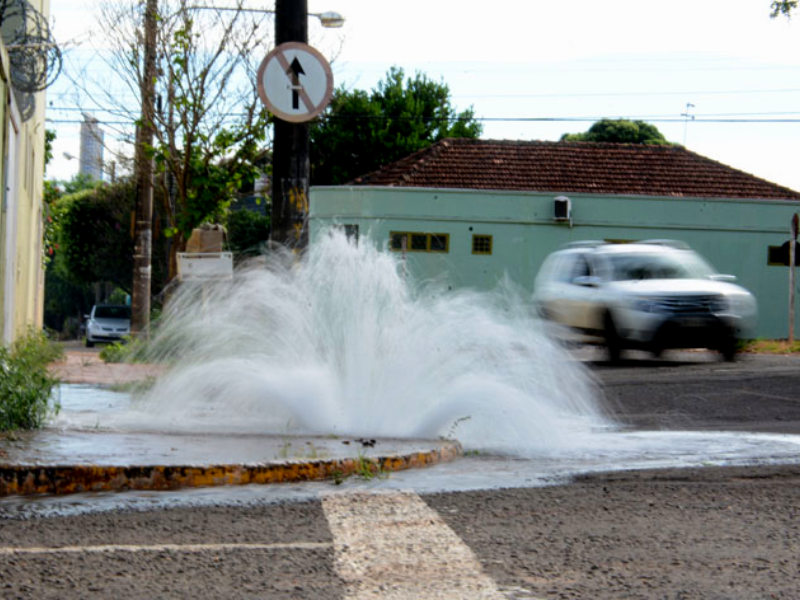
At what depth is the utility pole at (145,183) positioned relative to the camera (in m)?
20.8

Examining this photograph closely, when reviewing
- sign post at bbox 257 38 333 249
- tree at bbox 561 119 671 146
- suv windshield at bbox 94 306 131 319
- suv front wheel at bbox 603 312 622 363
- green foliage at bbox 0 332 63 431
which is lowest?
green foliage at bbox 0 332 63 431

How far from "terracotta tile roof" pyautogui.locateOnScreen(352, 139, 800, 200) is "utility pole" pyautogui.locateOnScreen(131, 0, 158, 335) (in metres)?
13.1

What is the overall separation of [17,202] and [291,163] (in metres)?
5.81

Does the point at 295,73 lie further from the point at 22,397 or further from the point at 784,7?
the point at 784,7

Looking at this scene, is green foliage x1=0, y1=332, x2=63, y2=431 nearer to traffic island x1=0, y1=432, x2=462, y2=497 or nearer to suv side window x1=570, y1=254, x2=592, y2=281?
traffic island x1=0, y1=432, x2=462, y2=497

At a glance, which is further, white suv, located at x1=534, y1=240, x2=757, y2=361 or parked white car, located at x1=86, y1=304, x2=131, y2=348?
parked white car, located at x1=86, y1=304, x2=131, y2=348

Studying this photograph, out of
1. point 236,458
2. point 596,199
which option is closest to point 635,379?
point 236,458

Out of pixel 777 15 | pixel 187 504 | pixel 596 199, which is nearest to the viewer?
pixel 187 504

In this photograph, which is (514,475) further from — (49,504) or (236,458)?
(49,504)

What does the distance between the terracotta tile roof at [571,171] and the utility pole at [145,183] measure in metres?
13.1

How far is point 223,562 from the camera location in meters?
4.09

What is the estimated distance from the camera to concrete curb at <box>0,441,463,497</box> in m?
5.58

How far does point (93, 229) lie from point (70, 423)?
2130 inches

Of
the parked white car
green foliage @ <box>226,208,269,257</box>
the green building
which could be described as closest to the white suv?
the green building
